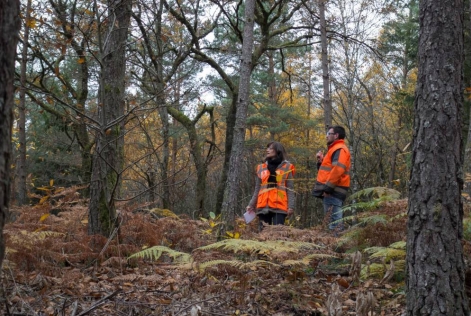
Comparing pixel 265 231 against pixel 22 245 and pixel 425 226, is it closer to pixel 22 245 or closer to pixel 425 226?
pixel 425 226

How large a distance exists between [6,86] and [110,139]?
3.44 meters

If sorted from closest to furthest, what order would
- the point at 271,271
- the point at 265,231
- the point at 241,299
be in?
the point at 241,299 < the point at 271,271 < the point at 265,231

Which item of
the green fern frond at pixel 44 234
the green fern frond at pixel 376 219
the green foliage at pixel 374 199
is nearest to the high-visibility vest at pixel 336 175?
the green foliage at pixel 374 199

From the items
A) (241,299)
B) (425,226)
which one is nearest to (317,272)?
(241,299)

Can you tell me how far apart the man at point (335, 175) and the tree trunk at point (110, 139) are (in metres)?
3.13

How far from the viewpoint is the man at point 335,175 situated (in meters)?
6.19

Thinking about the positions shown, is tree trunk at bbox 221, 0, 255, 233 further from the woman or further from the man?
the man

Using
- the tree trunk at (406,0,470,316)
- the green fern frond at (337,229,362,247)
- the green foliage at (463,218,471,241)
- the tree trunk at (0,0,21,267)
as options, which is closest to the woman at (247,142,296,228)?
the green fern frond at (337,229,362,247)

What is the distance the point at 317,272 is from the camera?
429 cm

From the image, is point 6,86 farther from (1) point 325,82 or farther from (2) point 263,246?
(1) point 325,82

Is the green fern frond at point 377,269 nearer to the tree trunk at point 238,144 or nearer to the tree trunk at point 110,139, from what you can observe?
the tree trunk at point 238,144

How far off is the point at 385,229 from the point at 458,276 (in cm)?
208

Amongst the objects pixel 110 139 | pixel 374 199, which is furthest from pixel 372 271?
pixel 110 139

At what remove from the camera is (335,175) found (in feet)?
20.3
